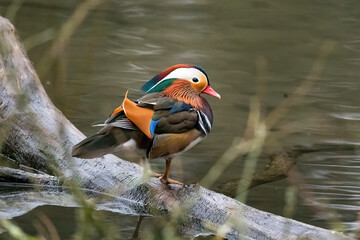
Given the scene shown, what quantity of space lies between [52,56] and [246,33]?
22.2ft

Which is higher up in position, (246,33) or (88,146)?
(88,146)

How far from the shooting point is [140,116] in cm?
317

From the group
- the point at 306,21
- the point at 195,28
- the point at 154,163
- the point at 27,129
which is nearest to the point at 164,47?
the point at 195,28

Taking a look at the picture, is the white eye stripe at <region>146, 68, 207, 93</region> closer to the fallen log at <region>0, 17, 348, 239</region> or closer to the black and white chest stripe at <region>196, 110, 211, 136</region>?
the black and white chest stripe at <region>196, 110, 211, 136</region>

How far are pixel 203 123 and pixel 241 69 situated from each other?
12.6 feet

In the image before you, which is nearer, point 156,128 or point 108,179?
point 156,128

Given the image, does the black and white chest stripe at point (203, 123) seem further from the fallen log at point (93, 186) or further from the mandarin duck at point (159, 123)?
the fallen log at point (93, 186)

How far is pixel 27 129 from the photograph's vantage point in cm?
392

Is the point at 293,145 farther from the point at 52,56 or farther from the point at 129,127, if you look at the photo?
the point at 52,56

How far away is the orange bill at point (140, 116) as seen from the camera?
3115 mm

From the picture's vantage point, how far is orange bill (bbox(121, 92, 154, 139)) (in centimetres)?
312

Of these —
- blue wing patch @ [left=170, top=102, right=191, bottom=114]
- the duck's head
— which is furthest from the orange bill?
the duck's head

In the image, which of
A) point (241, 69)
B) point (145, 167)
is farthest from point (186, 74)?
point (241, 69)

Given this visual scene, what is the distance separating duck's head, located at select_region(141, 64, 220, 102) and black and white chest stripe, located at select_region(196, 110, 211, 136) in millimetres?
84
